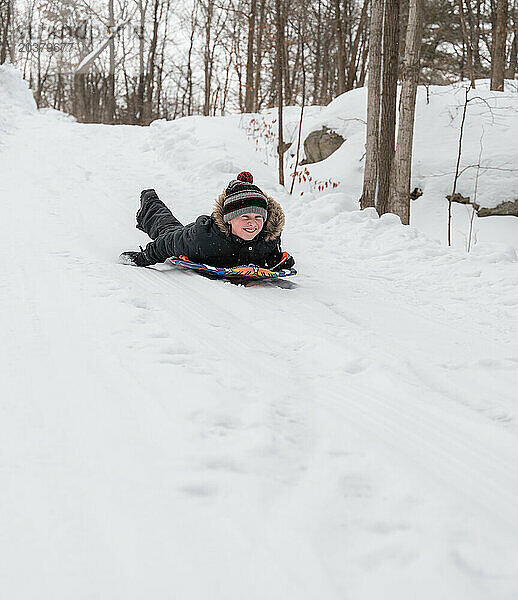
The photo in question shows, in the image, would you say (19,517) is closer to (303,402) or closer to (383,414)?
(303,402)

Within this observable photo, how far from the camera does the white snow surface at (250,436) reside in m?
1.28

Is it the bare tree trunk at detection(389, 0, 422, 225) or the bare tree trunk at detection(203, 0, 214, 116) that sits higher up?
the bare tree trunk at detection(203, 0, 214, 116)

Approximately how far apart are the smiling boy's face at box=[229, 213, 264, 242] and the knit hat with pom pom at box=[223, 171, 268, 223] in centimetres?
3

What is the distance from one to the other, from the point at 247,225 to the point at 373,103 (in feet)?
15.2

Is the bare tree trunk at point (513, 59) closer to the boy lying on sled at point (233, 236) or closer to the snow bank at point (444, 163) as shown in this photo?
the snow bank at point (444, 163)

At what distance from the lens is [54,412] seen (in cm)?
186

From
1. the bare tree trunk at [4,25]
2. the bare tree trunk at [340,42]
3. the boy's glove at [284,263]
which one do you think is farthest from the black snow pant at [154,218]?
the bare tree trunk at [4,25]

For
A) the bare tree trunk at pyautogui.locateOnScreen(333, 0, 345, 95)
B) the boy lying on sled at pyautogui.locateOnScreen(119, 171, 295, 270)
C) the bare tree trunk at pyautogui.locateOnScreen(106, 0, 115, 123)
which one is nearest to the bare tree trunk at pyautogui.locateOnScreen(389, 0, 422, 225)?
the boy lying on sled at pyautogui.locateOnScreen(119, 171, 295, 270)

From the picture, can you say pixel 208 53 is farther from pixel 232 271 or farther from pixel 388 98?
pixel 232 271

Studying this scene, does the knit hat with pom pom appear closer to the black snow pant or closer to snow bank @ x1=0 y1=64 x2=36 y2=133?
the black snow pant

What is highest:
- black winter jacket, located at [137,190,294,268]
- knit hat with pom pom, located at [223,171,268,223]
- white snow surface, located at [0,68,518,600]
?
knit hat with pom pom, located at [223,171,268,223]

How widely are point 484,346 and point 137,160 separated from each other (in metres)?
8.73

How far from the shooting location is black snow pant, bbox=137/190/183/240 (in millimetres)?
5023

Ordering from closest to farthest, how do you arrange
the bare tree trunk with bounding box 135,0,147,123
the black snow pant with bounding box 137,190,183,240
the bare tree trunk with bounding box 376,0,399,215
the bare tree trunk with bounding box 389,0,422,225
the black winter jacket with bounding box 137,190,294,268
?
the black winter jacket with bounding box 137,190,294,268
the black snow pant with bounding box 137,190,183,240
the bare tree trunk with bounding box 389,0,422,225
the bare tree trunk with bounding box 376,0,399,215
the bare tree trunk with bounding box 135,0,147,123
